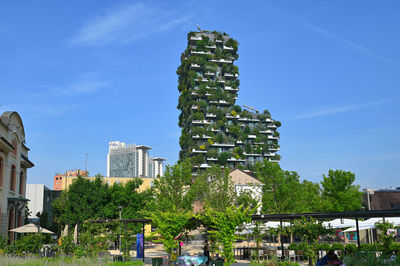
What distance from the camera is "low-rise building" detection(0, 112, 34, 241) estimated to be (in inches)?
1118

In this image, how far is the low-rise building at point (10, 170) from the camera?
2841 centimetres

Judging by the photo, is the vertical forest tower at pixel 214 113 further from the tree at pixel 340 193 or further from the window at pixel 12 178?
the window at pixel 12 178

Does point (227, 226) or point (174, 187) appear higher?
point (174, 187)

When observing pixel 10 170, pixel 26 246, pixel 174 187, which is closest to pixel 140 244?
pixel 26 246

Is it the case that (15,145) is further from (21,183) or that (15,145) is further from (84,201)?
(84,201)

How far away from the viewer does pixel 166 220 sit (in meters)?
21.5

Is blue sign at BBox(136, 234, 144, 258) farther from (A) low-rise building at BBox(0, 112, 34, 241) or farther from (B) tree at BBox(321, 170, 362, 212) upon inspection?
(B) tree at BBox(321, 170, 362, 212)

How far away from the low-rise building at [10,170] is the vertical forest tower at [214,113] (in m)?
86.3

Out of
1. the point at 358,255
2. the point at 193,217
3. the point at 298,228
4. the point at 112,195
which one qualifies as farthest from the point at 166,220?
the point at 112,195

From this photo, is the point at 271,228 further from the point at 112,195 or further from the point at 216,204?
the point at 112,195

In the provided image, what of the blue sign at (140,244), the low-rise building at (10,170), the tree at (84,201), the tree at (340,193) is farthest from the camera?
the tree at (340,193)

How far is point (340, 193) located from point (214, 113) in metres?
84.6

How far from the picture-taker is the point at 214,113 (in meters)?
128

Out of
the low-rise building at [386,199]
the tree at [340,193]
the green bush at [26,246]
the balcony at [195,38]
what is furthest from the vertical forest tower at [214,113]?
the green bush at [26,246]
